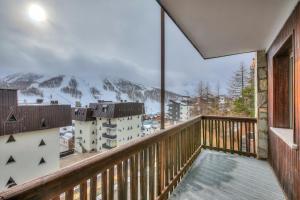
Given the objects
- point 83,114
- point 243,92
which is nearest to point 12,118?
point 83,114

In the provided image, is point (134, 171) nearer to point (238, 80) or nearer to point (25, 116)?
point (25, 116)

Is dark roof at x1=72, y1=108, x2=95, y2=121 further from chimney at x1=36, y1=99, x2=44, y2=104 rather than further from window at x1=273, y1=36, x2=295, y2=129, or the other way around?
window at x1=273, y1=36, x2=295, y2=129

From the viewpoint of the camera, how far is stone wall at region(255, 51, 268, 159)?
13.3 feet

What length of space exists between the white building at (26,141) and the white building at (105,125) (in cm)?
58

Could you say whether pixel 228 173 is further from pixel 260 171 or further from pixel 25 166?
pixel 25 166

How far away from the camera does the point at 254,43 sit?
11.8 ft

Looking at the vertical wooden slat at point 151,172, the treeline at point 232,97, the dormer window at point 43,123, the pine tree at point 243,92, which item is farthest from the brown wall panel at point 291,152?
the treeline at point 232,97

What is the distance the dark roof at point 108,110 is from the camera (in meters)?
2.94

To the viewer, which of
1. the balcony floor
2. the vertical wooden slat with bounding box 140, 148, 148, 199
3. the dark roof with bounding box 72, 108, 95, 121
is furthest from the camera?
the dark roof with bounding box 72, 108, 95, 121

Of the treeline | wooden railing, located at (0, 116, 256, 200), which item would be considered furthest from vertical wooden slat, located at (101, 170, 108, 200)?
the treeline

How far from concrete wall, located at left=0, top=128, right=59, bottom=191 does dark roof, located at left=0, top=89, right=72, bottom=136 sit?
7 centimetres

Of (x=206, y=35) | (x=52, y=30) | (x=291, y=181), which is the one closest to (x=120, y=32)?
(x=52, y=30)

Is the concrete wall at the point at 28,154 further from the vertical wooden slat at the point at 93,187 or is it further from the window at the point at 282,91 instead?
the window at the point at 282,91

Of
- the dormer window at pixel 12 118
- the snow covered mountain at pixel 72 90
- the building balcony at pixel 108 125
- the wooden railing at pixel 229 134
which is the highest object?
the snow covered mountain at pixel 72 90
